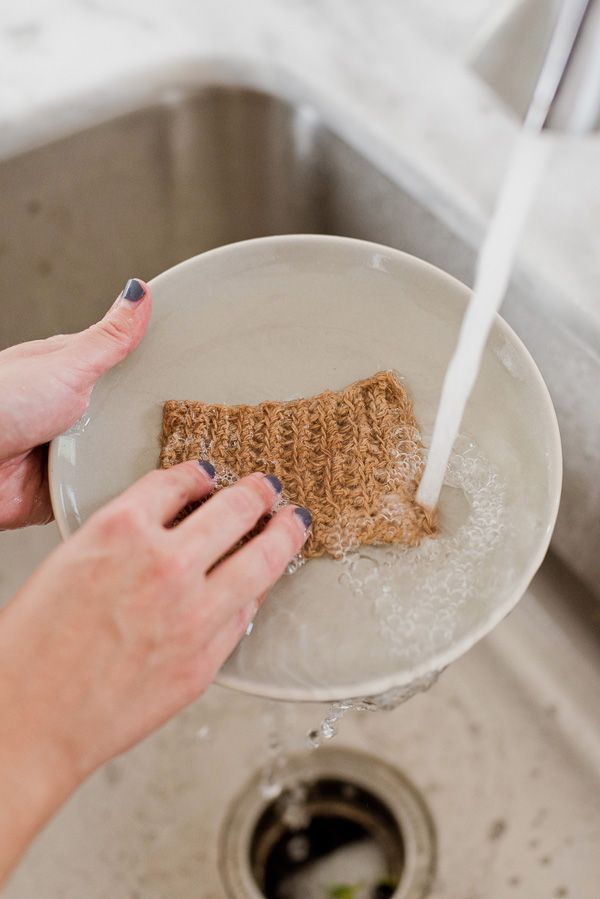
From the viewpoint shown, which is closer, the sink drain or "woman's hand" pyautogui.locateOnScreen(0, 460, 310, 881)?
"woman's hand" pyautogui.locateOnScreen(0, 460, 310, 881)

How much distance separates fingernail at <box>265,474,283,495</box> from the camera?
1.48ft

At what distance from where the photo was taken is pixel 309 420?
49 cm

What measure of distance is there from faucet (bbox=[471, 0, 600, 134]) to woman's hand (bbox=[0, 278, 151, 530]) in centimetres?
24

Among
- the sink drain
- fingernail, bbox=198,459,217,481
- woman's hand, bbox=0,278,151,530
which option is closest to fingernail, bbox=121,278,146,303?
woman's hand, bbox=0,278,151,530

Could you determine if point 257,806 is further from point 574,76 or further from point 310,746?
point 574,76

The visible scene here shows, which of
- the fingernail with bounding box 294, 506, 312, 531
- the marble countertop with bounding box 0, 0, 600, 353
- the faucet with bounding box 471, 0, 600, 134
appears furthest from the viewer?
the marble countertop with bounding box 0, 0, 600, 353

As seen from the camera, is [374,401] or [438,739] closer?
[374,401]

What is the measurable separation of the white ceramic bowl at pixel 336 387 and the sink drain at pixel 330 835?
0.32 m

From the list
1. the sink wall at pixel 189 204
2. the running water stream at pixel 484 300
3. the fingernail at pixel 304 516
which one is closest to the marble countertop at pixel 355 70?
the sink wall at pixel 189 204

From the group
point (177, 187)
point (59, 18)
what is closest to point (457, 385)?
point (177, 187)

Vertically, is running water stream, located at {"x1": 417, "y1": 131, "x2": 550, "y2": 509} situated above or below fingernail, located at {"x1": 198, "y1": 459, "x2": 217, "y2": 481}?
above

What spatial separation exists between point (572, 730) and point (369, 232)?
45 cm

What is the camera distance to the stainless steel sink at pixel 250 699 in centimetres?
66

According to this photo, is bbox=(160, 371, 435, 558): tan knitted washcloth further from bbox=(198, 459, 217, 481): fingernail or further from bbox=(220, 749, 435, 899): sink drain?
bbox=(220, 749, 435, 899): sink drain
